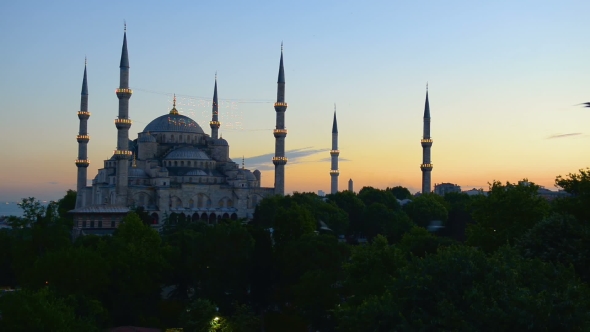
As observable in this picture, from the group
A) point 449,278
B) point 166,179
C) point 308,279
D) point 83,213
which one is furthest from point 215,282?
point 166,179

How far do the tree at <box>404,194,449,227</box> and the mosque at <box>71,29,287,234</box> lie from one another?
12349 millimetres

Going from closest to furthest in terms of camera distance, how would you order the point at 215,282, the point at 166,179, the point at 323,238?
the point at 215,282, the point at 323,238, the point at 166,179

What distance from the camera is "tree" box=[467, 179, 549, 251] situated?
1183 inches

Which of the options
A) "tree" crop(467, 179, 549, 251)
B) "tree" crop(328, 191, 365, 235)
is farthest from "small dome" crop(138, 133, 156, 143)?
"tree" crop(467, 179, 549, 251)

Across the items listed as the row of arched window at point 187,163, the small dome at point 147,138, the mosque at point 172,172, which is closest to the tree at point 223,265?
the mosque at point 172,172

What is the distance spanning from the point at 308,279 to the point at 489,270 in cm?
1138

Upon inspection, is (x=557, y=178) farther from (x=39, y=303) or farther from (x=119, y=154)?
(x=119, y=154)

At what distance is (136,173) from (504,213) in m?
46.0

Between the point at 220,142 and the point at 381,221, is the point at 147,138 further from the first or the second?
the point at 381,221

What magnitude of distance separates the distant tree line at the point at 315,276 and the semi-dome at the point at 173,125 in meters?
34.4

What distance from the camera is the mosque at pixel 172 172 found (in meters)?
66.1

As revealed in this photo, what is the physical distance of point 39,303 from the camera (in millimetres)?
23312

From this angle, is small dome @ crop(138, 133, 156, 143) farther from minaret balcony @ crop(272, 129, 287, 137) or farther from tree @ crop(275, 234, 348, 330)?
tree @ crop(275, 234, 348, 330)

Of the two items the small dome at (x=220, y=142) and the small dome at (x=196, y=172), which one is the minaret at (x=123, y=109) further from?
the small dome at (x=220, y=142)
